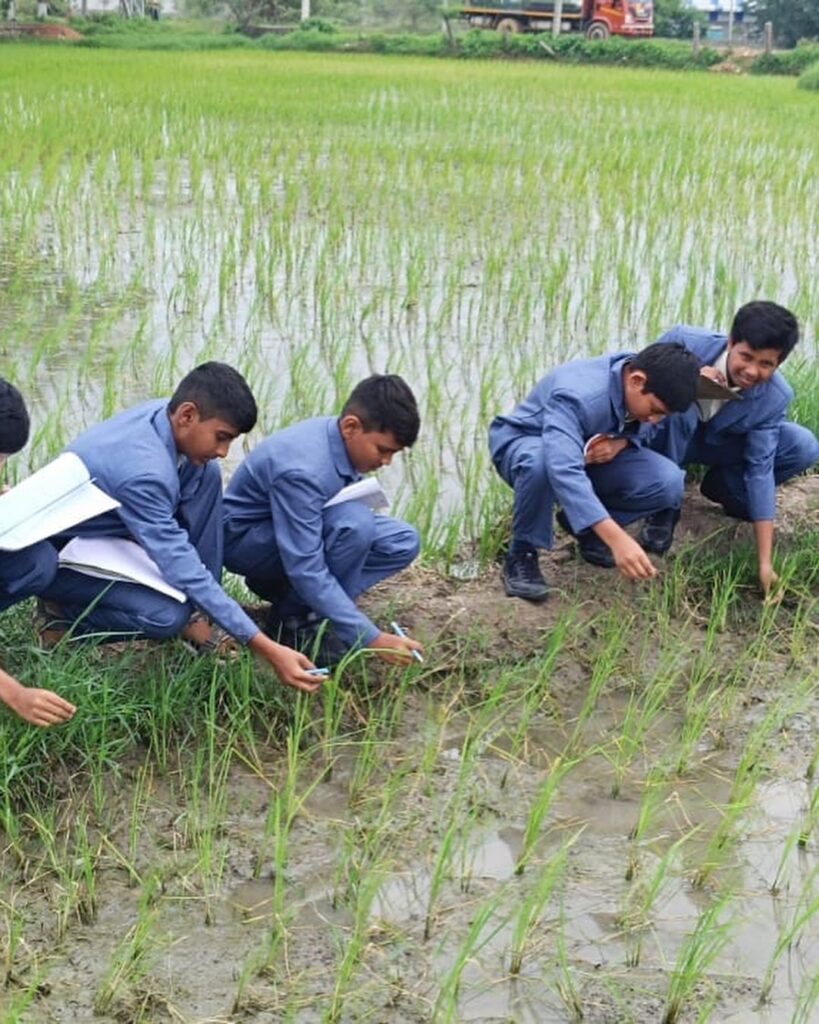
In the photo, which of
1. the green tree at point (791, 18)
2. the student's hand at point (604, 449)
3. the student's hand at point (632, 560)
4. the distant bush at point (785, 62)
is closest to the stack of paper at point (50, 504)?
the student's hand at point (632, 560)

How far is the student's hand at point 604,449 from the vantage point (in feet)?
11.3

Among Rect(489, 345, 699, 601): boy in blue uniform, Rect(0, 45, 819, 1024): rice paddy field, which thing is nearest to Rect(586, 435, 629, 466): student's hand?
Rect(489, 345, 699, 601): boy in blue uniform

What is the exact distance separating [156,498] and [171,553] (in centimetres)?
11

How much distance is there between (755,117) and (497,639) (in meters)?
11.6

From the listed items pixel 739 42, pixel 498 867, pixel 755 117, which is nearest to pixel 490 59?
pixel 755 117

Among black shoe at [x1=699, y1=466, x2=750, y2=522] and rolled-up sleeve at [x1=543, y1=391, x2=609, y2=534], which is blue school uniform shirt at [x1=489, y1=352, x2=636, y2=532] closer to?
rolled-up sleeve at [x1=543, y1=391, x2=609, y2=534]

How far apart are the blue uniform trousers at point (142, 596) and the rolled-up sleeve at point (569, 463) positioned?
0.80 meters

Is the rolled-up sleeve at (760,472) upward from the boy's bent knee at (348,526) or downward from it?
downward

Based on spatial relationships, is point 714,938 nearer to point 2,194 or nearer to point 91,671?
point 91,671

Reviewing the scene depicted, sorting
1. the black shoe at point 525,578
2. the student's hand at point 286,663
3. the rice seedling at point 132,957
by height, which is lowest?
the rice seedling at point 132,957

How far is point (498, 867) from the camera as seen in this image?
2.53 meters

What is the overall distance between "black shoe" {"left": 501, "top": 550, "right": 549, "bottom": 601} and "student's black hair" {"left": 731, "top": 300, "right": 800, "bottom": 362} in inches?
29.9

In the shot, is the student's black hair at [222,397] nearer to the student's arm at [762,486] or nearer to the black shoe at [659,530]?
the black shoe at [659,530]

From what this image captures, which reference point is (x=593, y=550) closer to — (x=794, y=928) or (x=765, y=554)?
(x=765, y=554)
